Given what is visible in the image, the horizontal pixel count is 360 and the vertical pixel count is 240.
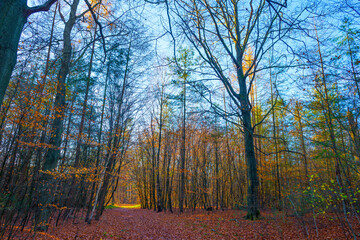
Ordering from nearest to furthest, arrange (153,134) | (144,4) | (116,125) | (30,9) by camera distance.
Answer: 1. (30,9)
2. (144,4)
3. (116,125)
4. (153,134)

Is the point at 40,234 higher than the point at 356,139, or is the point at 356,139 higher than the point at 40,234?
the point at 356,139

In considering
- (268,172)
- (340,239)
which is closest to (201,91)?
(340,239)

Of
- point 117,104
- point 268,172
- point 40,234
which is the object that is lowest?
point 40,234

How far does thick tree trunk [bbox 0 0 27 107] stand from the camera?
1630 mm

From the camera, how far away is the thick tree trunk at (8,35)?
163 centimetres

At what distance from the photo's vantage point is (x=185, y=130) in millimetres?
15023

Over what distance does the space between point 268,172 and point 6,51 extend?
16.2 m

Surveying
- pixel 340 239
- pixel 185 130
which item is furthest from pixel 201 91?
pixel 185 130

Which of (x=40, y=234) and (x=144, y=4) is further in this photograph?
(x=40, y=234)

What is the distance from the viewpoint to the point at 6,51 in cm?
165

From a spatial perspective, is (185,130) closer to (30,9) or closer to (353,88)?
(353,88)

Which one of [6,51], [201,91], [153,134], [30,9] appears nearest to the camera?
[6,51]

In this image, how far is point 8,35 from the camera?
1679 mm

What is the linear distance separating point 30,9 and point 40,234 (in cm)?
677
